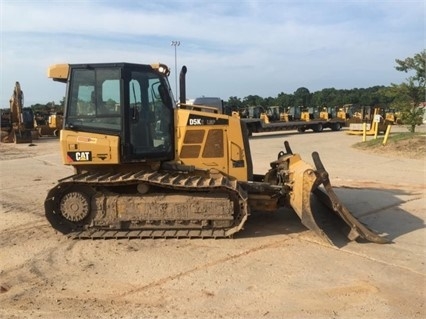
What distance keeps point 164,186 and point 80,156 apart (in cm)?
139

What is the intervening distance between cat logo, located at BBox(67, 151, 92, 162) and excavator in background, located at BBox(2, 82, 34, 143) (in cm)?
2412

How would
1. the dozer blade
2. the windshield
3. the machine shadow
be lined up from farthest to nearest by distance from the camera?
the windshield, the machine shadow, the dozer blade

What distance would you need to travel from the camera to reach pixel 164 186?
6699 millimetres

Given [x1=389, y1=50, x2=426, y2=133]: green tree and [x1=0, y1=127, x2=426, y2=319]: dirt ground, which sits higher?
[x1=389, y1=50, x2=426, y2=133]: green tree

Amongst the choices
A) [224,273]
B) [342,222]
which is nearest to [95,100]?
[224,273]

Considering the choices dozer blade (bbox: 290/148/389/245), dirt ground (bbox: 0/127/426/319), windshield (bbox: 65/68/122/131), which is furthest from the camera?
windshield (bbox: 65/68/122/131)

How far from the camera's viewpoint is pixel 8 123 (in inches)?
1234

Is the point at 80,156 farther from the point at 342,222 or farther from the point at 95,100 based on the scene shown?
the point at 342,222

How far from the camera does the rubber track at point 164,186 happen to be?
21.5ft

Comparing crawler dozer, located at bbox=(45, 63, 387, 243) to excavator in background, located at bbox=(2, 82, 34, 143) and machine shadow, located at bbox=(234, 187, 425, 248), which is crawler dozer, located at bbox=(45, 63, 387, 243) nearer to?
machine shadow, located at bbox=(234, 187, 425, 248)

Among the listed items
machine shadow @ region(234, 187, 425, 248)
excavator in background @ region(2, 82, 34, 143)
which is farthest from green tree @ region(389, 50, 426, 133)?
excavator in background @ region(2, 82, 34, 143)

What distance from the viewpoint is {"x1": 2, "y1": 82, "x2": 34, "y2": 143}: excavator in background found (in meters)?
29.3

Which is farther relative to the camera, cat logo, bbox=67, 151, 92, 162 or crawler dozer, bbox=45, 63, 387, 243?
cat logo, bbox=67, 151, 92, 162

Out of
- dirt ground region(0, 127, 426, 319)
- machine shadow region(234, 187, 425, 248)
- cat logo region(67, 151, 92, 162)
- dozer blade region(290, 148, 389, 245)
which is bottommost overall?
dirt ground region(0, 127, 426, 319)
